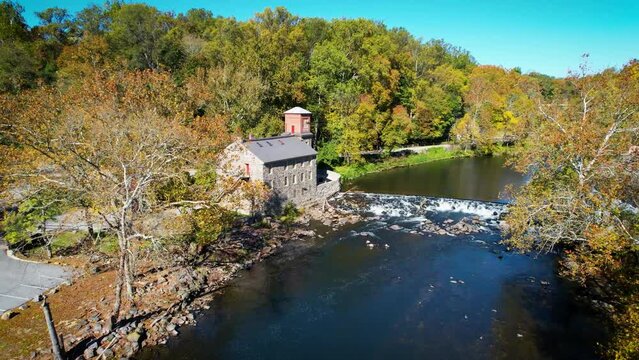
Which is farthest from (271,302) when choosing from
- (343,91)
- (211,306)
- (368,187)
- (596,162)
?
(343,91)

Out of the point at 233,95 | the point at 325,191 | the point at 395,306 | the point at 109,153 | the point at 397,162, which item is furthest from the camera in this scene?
the point at 397,162

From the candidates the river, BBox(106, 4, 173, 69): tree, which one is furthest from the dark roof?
BBox(106, 4, 173, 69): tree

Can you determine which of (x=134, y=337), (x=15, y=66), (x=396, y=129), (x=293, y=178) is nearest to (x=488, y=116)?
(x=396, y=129)

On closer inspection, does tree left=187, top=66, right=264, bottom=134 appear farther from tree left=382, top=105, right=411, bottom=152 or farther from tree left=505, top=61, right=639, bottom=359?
tree left=505, top=61, right=639, bottom=359

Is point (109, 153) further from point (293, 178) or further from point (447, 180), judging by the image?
point (447, 180)

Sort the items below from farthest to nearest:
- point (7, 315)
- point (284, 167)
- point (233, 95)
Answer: point (233, 95), point (284, 167), point (7, 315)

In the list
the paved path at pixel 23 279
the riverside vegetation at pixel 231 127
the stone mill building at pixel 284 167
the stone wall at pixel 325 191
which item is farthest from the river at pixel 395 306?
the paved path at pixel 23 279
